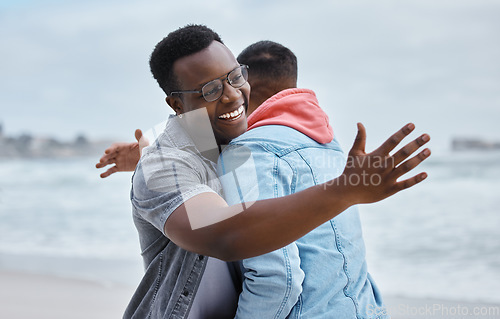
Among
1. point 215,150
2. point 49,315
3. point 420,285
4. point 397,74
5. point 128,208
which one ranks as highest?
point 397,74

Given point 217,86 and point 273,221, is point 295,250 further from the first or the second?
point 217,86

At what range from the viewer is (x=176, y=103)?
152cm

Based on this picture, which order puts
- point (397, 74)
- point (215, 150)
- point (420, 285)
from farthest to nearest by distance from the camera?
point (397, 74)
point (420, 285)
point (215, 150)

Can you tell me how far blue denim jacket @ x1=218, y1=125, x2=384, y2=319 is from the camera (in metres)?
1.29

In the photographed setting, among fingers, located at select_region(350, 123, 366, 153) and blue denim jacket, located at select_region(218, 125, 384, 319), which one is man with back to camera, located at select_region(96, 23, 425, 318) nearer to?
fingers, located at select_region(350, 123, 366, 153)

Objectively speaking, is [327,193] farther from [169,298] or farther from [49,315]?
[49,315]

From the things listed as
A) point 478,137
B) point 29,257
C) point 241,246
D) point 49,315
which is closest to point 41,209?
point 29,257

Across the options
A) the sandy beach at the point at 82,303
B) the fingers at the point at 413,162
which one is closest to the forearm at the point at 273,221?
the fingers at the point at 413,162

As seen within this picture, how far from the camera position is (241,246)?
1.05m

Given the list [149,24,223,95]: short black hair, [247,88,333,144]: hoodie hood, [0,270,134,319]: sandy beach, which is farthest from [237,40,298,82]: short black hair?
[0,270,134,319]: sandy beach

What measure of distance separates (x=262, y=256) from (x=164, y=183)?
0.29 meters

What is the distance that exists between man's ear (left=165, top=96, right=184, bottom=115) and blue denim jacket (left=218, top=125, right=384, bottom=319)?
19 cm

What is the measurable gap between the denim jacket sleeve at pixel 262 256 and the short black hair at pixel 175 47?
281mm

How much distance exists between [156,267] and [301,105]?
0.62 m
